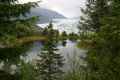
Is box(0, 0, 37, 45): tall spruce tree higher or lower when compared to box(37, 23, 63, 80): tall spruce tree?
higher

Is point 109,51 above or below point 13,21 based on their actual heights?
below

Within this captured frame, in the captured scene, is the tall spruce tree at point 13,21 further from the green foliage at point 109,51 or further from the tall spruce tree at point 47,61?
the tall spruce tree at point 47,61

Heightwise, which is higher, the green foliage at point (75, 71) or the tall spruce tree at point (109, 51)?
the tall spruce tree at point (109, 51)

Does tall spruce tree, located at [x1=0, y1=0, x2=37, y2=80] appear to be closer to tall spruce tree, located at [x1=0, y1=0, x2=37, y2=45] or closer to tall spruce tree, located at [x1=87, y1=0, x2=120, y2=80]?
tall spruce tree, located at [x1=0, y1=0, x2=37, y2=45]

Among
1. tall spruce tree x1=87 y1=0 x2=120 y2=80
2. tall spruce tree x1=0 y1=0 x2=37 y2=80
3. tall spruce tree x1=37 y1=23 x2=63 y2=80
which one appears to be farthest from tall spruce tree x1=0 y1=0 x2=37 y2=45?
tall spruce tree x1=37 y1=23 x2=63 y2=80

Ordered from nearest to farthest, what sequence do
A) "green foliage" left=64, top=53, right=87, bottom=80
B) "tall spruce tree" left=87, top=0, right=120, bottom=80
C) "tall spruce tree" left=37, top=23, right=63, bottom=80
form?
"tall spruce tree" left=87, top=0, right=120, bottom=80 < "green foliage" left=64, top=53, right=87, bottom=80 < "tall spruce tree" left=37, top=23, right=63, bottom=80

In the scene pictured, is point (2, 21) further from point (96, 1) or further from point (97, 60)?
point (96, 1)

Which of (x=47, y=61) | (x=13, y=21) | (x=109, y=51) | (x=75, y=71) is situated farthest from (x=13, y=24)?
(x=47, y=61)

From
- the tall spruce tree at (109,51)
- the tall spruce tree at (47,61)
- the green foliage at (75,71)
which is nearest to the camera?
the tall spruce tree at (109,51)

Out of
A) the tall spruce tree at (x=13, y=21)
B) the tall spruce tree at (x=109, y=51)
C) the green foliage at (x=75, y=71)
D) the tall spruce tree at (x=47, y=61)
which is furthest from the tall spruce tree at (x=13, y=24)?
the tall spruce tree at (x=47, y=61)

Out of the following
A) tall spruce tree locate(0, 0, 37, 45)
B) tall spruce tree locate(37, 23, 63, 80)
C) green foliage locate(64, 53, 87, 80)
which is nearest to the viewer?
tall spruce tree locate(0, 0, 37, 45)

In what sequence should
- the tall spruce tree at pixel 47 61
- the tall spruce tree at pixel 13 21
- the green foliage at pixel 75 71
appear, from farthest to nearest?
the tall spruce tree at pixel 47 61 → the green foliage at pixel 75 71 → the tall spruce tree at pixel 13 21

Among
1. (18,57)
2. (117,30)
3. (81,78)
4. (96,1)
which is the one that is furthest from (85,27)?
(117,30)

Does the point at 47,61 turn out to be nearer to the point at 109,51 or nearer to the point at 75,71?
the point at 75,71
